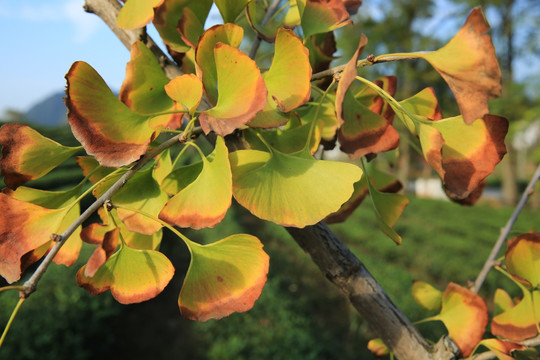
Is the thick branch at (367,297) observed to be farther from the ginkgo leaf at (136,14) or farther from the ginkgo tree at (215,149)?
the ginkgo leaf at (136,14)

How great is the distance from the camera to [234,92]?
316 mm

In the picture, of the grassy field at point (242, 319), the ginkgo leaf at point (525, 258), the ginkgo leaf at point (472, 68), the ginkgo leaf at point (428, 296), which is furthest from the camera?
the grassy field at point (242, 319)

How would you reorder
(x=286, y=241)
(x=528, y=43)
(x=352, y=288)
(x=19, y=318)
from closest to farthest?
(x=352, y=288) < (x=19, y=318) < (x=286, y=241) < (x=528, y=43)

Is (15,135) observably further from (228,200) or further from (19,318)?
(19,318)

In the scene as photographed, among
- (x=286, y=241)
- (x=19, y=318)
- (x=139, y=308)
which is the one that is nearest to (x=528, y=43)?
(x=286, y=241)

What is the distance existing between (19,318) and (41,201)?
251 cm

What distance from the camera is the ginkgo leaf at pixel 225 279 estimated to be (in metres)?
0.35

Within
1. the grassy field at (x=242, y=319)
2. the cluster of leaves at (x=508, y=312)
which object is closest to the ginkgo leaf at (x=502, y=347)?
the cluster of leaves at (x=508, y=312)

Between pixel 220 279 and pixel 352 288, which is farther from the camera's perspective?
pixel 352 288

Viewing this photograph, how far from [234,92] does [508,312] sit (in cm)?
50

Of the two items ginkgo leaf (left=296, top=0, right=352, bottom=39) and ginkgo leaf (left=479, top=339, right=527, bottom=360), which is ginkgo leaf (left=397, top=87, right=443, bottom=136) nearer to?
ginkgo leaf (left=296, top=0, right=352, bottom=39)

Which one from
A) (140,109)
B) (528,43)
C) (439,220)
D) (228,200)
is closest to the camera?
(228,200)

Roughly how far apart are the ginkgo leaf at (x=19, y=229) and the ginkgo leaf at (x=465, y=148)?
1.08 ft

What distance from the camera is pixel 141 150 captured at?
1.07ft
